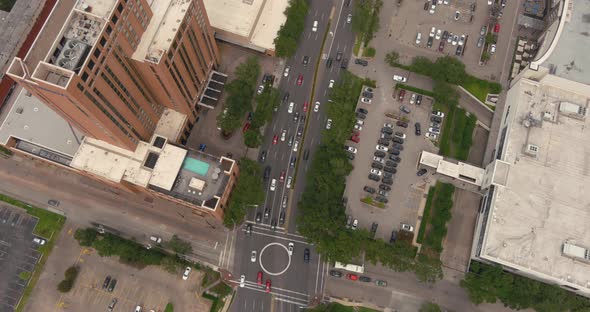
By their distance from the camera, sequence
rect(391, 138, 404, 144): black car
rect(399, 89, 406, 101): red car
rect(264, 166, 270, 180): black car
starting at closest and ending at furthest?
rect(264, 166, 270, 180): black car
rect(391, 138, 404, 144): black car
rect(399, 89, 406, 101): red car

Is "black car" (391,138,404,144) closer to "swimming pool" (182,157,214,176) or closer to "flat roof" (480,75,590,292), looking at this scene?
"flat roof" (480,75,590,292)

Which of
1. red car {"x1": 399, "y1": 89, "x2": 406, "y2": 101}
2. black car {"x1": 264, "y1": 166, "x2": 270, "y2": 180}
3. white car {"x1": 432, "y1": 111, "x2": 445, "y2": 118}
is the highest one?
red car {"x1": 399, "y1": 89, "x2": 406, "y2": 101}

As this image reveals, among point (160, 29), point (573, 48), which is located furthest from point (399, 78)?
point (160, 29)

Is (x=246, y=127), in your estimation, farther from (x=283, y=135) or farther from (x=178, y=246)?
(x=178, y=246)

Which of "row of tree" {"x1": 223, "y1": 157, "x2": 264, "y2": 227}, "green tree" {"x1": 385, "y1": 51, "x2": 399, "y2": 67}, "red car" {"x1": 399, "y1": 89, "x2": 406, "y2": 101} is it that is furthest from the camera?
"green tree" {"x1": 385, "y1": 51, "x2": 399, "y2": 67}

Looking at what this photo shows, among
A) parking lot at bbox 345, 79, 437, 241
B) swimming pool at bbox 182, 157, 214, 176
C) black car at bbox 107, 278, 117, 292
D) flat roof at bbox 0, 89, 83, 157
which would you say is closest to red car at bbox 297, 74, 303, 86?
parking lot at bbox 345, 79, 437, 241

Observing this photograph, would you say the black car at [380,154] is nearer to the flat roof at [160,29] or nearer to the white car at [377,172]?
the white car at [377,172]

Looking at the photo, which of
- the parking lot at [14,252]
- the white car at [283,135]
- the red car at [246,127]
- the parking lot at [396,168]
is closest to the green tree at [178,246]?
the red car at [246,127]
